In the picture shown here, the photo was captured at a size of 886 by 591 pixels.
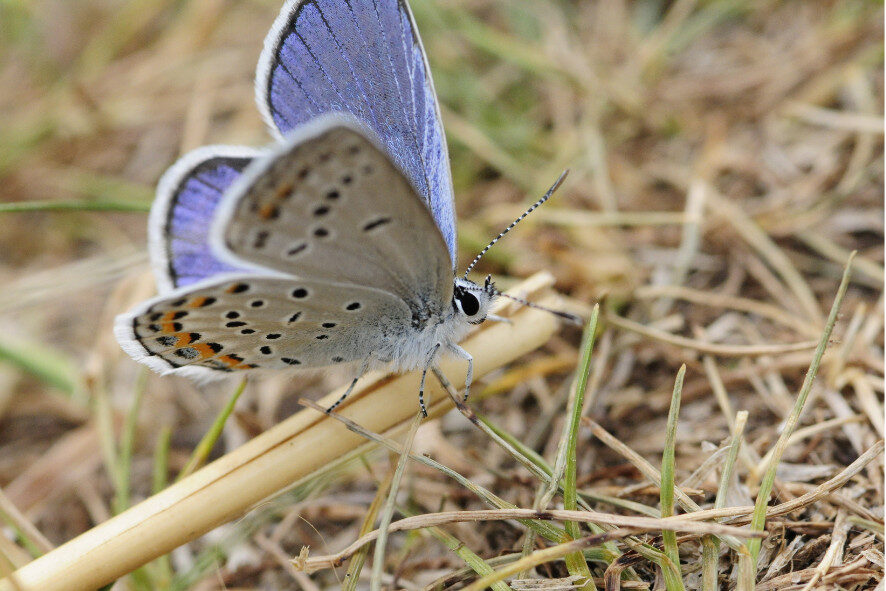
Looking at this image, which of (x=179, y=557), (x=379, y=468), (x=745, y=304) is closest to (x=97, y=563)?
(x=179, y=557)

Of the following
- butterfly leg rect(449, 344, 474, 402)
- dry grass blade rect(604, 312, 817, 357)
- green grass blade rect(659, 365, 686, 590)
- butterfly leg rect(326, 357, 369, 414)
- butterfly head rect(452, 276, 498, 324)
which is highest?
butterfly head rect(452, 276, 498, 324)

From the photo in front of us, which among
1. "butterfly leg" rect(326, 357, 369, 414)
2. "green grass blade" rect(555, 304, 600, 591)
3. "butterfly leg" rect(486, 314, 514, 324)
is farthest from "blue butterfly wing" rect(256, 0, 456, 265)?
"green grass blade" rect(555, 304, 600, 591)

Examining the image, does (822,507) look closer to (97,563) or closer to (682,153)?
(97,563)

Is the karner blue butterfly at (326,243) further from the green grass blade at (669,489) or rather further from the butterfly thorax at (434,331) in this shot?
the green grass blade at (669,489)

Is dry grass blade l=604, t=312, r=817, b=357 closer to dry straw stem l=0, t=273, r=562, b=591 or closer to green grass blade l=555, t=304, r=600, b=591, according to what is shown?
dry straw stem l=0, t=273, r=562, b=591

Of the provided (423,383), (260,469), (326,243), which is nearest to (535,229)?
(423,383)

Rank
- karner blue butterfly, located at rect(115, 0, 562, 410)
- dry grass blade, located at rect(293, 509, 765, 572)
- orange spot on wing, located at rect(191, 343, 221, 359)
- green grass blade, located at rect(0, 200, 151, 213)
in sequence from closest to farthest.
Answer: dry grass blade, located at rect(293, 509, 765, 572), karner blue butterfly, located at rect(115, 0, 562, 410), orange spot on wing, located at rect(191, 343, 221, 359), green grass blade, located at rect(0, 200, 151, 213)

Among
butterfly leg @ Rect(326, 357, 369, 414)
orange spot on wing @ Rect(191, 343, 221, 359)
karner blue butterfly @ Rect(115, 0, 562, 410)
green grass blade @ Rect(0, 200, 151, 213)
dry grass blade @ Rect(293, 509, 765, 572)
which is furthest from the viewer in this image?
green grass blade @ Rect(0, 200, 151, 213)
